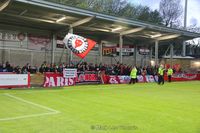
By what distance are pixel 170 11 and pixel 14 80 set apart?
63.2 m

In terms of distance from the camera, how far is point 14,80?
19906mm

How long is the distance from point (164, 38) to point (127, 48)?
15.8 feet

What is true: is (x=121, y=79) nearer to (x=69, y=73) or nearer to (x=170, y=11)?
(x=69, y=73)

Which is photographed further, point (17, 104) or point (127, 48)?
point (127, 48)

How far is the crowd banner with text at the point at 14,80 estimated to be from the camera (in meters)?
19.4

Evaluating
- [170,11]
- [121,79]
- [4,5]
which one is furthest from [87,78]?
[170,11]

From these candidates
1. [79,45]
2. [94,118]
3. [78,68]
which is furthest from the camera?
[78,68]

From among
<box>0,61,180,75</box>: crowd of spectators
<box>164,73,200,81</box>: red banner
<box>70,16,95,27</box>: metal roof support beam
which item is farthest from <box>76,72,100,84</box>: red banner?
<box>164,73,200,81</box>: red banner

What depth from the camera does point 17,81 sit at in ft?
65.8

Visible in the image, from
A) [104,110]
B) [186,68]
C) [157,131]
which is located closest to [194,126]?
[157,131]

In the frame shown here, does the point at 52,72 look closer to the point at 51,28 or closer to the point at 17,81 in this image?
the point at 17,81

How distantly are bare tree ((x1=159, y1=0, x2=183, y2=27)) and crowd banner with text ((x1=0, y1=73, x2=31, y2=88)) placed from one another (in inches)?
2382

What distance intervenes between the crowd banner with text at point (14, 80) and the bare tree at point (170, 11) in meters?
60.5

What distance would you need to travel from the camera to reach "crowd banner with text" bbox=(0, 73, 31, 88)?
63.8 ft
